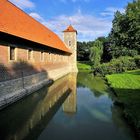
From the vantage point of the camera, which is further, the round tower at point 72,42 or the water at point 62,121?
the round tower at point 72,42

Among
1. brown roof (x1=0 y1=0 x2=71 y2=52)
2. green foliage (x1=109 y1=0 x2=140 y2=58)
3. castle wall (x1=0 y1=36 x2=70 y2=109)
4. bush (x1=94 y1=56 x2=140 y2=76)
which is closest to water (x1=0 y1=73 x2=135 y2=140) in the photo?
castle wall (x1=0 y1=36 x2=70 y2=109)

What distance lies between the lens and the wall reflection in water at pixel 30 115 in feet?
28.7

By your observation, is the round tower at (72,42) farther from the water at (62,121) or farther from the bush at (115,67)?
the water at (62,121)

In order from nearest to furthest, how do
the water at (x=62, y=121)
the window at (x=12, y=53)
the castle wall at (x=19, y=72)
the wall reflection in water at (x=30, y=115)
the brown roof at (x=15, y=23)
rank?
the water at (x=62, y=121) < the wall reflection in water at (x=30, y=115) < the castle wall at (x=19, y=72) < the brown roof at (x=15, y=23) < the window at (x=12, y=53)

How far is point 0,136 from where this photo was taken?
8258 millimetres

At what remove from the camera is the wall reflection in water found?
876 cm

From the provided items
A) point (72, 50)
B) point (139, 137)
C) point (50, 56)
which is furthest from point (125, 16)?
point (139, 137)

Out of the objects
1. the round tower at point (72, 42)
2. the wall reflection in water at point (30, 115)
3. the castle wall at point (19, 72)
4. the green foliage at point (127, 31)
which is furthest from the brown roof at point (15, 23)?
the round tower at point (72, 42)

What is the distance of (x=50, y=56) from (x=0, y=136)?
66.7 feet

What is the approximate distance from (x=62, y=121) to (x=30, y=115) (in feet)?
5.73

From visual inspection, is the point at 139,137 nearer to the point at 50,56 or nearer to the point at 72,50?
the point at 50,56

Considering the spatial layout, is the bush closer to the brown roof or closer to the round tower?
the brown roof

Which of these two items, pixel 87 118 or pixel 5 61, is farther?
pixel 5 61

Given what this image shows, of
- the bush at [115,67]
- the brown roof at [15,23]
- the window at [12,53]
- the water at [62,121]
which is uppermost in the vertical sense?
the brown roof at [15,23]
